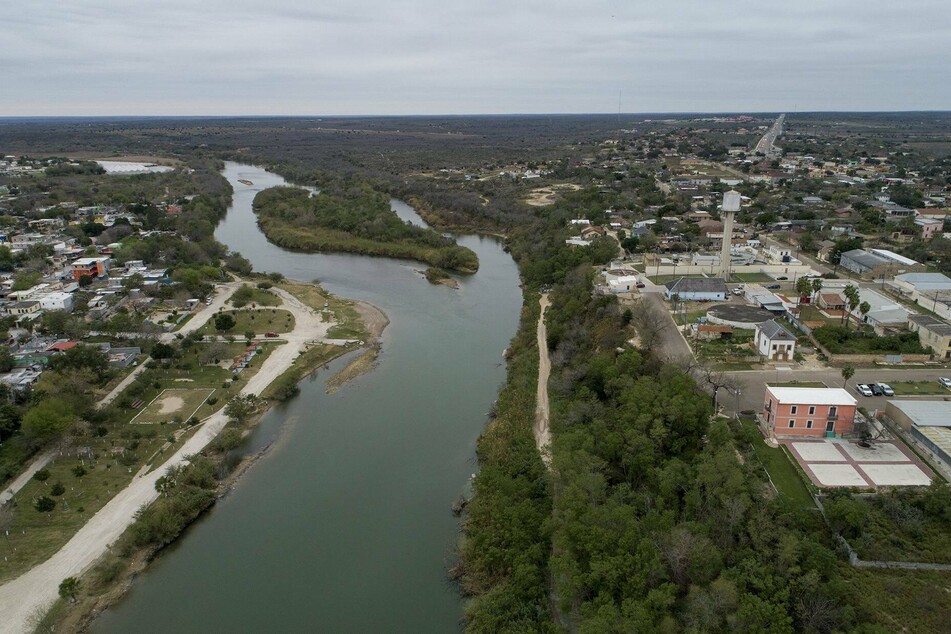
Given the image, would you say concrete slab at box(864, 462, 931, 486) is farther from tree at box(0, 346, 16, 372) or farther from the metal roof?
tree at box(0, 346, 16, 372)

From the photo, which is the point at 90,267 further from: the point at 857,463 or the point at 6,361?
the point at 857,463

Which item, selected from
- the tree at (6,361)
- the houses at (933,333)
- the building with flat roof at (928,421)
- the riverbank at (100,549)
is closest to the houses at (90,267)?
the tree at (6,361)

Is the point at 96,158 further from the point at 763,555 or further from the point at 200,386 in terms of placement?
the point at 763,555

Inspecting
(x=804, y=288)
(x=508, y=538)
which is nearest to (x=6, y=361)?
(x=508, y=538)

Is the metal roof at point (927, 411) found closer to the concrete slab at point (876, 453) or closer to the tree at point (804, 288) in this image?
the concrete slab at point (876, 453)

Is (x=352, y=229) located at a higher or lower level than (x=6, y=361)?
lower

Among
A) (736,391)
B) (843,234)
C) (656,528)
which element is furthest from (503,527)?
Answer: (843,234)

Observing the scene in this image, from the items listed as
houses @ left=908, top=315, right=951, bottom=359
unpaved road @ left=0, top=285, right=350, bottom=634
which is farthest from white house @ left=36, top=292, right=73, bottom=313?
houses @ left=908, top=315, right=951, bottom=359
